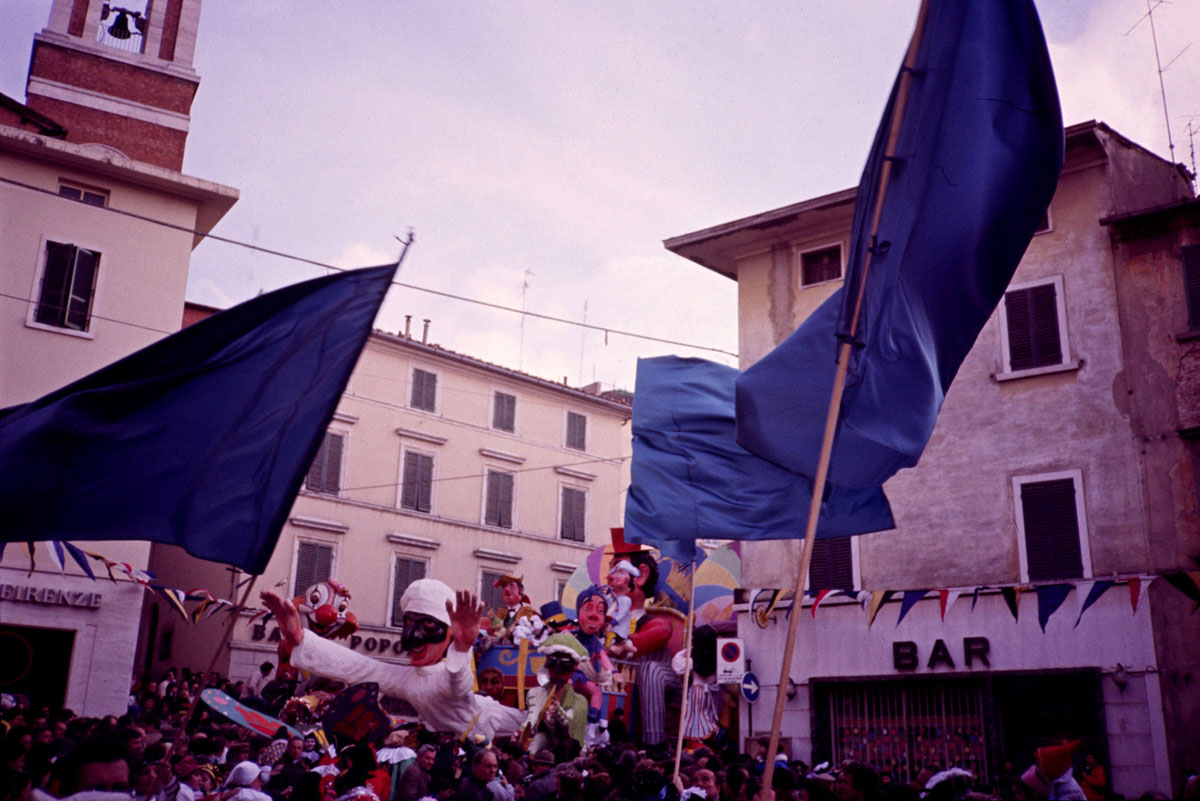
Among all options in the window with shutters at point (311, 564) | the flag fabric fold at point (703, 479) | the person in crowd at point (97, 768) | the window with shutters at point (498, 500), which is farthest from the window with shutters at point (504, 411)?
the person in crowd at point (97, 768)

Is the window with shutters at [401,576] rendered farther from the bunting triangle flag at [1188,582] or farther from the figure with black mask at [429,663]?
the figure with black mask at [429,663]

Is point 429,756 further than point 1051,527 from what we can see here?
No

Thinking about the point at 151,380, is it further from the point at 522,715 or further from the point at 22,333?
the point at 22,333

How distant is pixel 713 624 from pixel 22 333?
48.7 feet

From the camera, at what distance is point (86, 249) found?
25.1m

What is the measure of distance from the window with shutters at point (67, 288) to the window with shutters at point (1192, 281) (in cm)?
2065

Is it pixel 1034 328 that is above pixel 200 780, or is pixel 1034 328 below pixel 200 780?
above

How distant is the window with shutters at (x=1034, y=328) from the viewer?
21062 mm

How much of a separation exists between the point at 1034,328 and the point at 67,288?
18.8 metres

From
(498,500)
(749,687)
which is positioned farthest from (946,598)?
(498,500)

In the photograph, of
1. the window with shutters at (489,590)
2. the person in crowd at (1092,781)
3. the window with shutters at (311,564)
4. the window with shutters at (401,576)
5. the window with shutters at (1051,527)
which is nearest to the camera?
the person in crowd at (1092,781)

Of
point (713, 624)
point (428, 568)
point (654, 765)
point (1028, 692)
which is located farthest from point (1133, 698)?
point (428, 568)

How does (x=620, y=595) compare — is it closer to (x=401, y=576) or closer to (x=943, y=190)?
(x=943, y=190)

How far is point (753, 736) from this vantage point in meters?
22.2
